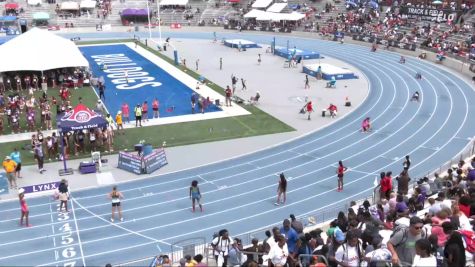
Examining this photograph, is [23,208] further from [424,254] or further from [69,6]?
[69,6]

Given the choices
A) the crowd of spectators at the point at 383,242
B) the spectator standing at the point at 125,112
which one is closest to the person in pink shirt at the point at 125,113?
the spectator standing at the point at 125,112

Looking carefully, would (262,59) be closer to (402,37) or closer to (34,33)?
(402,37)

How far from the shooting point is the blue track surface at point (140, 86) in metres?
33.9

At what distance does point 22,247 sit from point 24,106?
676 inches

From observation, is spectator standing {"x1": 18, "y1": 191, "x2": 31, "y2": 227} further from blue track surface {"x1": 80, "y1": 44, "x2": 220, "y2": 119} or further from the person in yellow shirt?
blue track surface {"x1": 80, "y1": 44, "x2": 220, "y2": 119}

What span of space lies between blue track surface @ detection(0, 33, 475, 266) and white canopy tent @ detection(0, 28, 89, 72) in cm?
1898

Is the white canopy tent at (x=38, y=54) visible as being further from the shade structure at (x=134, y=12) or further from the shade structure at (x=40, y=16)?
the shade structure at (x=134, y=12)

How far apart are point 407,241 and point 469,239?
52.0 inches

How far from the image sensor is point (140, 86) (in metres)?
39.3

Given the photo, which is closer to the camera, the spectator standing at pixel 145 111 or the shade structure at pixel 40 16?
the spectator standing at pixel 145 111

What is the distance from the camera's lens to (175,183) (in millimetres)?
22328

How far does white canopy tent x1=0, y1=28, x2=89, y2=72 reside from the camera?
37.5 m

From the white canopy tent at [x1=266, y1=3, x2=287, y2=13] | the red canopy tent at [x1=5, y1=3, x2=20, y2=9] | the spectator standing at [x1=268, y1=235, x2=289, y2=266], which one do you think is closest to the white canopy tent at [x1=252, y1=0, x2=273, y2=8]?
the white canopy tent at [x1=266, y1=3, x2=287, y2=13]

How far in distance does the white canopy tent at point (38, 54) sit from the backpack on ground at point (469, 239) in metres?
32.9
